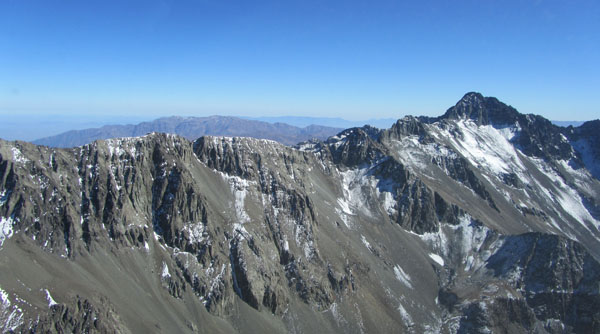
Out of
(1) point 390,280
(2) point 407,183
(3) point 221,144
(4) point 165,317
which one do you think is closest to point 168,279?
(4) point 165,317

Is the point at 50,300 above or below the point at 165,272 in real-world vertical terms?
above

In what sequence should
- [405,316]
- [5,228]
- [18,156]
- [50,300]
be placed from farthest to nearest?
[405,316]
[18,156]
[5,228]
[50,300]

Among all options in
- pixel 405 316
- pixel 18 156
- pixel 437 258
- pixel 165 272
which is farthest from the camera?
pixel 437 258

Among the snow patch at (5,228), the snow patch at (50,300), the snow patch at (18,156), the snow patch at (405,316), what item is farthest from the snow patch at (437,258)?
the snow patch at (18,156)

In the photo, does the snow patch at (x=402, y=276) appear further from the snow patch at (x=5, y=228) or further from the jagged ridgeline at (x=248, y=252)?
the snow patch at (x=5, y=228)

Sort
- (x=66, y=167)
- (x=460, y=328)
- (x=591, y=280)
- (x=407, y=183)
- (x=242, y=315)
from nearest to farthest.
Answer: (x=66, y=167)
(x=242, y=315)
(x=460, y=328)
(x=591, y=280)
(x=407, y=183)

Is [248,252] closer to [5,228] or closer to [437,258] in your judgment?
[5,228]

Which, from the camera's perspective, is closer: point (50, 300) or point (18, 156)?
point (50, 300)

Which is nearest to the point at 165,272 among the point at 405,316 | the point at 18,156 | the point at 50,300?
the point at 50,300

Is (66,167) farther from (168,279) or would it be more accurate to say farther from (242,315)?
(242,315)
